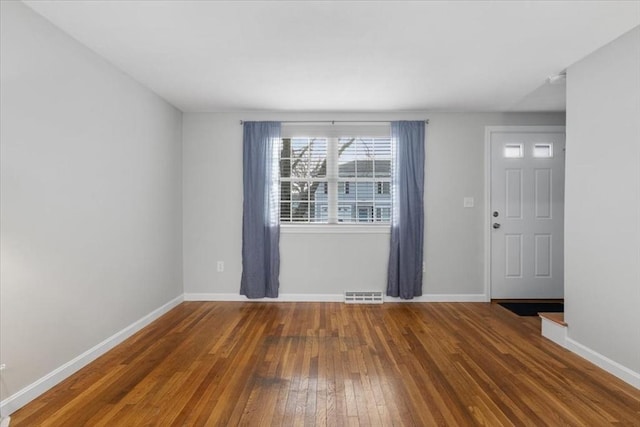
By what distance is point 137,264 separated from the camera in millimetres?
3293

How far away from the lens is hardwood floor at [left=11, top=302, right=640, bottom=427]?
192 centimetres

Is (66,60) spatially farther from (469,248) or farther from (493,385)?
(469,248)

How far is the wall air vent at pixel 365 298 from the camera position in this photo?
13.9ft

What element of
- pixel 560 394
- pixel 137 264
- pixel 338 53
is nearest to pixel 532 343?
pixel 560 394

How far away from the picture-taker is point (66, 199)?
7.79 feet

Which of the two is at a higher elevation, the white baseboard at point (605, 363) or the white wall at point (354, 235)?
the white wall at point (354, 235)

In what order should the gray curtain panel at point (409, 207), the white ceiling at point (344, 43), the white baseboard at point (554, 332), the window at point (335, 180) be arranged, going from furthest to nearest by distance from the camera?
the window at point (335, 180) < the gray curtain panel at point (409, 207) < the white baseboard at point (554, 332) < the white ceiling at point (344, 43)

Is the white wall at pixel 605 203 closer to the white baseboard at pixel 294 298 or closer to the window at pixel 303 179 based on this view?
the white baseboard at pixel 294 298

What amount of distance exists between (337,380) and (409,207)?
8.21 feet

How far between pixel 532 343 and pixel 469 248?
1.51m

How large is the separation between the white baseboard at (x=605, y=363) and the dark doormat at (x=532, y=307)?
101 centimetres

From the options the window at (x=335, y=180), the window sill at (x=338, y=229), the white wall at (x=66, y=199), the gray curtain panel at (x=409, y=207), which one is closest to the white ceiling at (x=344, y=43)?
the white wall at (x=66, y=199)

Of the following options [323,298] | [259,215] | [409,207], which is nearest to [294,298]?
[323,298]

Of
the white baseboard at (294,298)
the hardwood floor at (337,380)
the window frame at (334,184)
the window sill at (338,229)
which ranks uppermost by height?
the window frame at (334,184)
